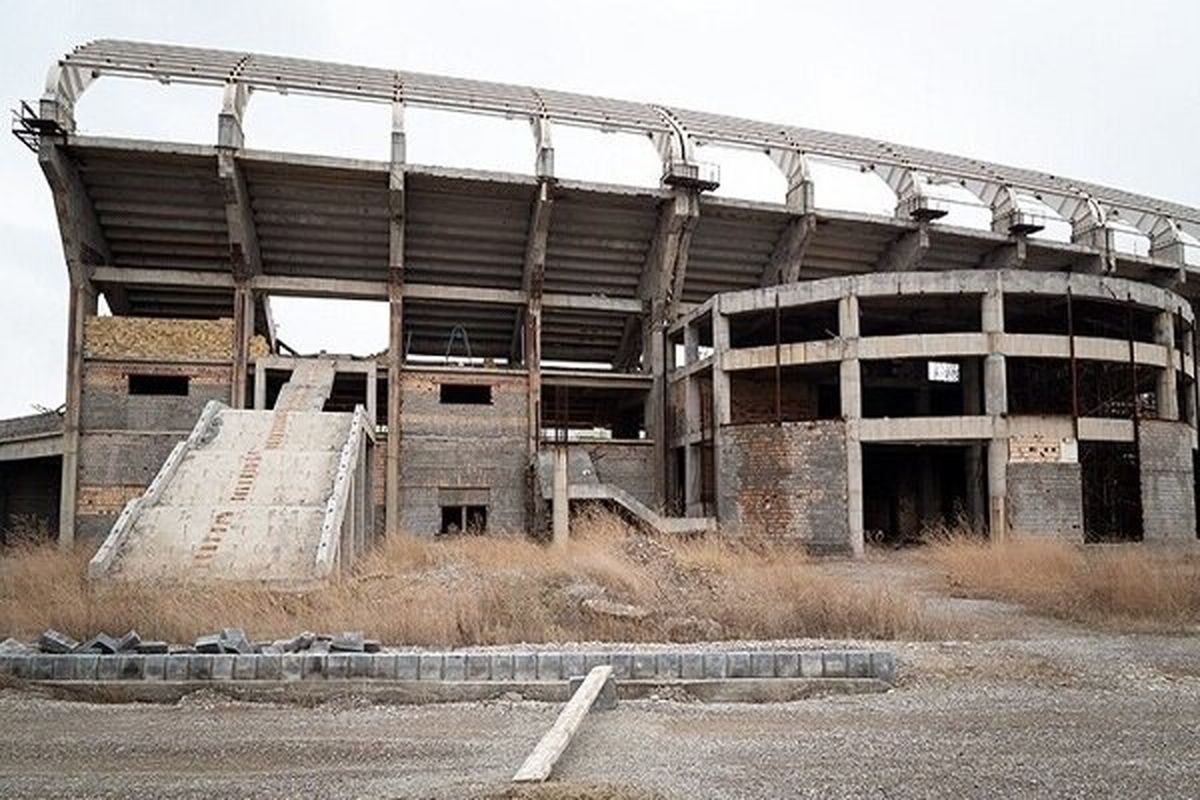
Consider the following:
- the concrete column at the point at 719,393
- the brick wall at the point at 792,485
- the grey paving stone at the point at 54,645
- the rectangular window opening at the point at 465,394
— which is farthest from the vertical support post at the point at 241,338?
the grey paving stone at the point at 54,645

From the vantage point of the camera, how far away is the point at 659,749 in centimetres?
621

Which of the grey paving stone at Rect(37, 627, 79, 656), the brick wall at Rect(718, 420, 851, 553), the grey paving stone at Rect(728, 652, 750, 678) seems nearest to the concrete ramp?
the grey paving stone at Rect(37, 627, 79, 656)

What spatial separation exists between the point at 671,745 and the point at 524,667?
2.16 metres

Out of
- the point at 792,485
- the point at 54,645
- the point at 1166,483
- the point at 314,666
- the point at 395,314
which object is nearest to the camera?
the point at 314,666

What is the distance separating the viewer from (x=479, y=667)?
8195 mm

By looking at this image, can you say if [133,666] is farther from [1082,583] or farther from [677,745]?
[1082,583]

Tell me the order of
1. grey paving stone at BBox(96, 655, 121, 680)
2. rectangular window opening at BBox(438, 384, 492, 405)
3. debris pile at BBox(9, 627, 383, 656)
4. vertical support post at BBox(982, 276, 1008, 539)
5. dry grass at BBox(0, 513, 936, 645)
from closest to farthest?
grey paving stone at BBox(96, 655, 121, 680)
debris pile at BBox(9, 627, 383, 656)
dry grass at BBox(0, 513, 936, 645)
vertical support post at BBox(982, 276, 1008, 539)
rectangular window opening at BBox(438, 384, 492, 405)

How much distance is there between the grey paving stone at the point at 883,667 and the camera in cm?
833

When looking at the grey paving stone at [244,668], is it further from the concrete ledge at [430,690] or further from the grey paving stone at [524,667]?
the grey paving stone at [524,667]

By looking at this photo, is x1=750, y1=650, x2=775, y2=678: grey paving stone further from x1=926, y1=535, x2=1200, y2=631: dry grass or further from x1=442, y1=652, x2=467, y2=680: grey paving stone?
x1=926, y1=535, x2=1200, y2=631: dry grass

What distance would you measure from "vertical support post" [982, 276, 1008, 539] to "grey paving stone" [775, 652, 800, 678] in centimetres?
Result: 1588

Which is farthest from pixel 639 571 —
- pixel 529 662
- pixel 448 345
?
pixel 448 345

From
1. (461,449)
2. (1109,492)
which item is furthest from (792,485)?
(461,449)

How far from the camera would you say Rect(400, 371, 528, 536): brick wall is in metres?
26.4
